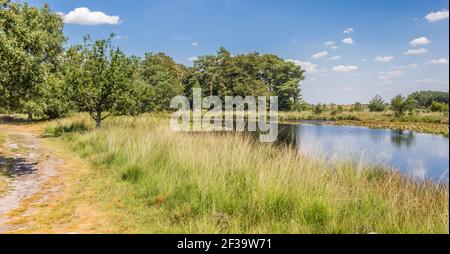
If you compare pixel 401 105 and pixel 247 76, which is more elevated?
pixel 247 76

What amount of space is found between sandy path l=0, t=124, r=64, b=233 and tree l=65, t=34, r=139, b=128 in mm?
3690

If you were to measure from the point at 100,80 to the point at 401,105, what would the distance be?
4025 centimetres

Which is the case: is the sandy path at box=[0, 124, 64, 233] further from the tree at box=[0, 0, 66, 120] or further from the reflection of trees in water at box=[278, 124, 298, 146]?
the reflection of trees in water at box=[278, 124, 298, 146]

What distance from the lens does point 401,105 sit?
42.7 metres

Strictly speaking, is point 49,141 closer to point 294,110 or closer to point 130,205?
point 130,205

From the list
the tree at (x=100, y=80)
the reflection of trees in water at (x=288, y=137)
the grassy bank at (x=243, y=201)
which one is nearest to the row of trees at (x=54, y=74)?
the tree at (x=100, y=80)

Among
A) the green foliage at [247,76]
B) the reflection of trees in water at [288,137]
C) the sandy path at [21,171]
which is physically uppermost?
the green foliage at [247,76]

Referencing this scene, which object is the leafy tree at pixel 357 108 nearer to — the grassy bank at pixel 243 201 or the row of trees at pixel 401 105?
the row of trees at pixel 401 105

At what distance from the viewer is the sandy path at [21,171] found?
555 centimetres

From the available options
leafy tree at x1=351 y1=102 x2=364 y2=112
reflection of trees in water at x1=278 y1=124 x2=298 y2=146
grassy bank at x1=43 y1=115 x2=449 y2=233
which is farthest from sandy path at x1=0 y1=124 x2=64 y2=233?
leafy tree at x1=351 y1=102 x2=364 y2=112

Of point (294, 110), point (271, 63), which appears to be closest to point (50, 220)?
point (294, 110)

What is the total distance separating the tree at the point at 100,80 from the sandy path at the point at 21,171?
12.1 ft

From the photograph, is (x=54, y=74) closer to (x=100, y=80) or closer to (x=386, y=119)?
(x=100, y=80)

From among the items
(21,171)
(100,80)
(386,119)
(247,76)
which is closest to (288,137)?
(100,80)
